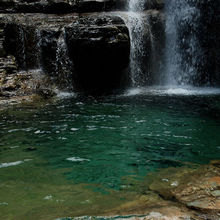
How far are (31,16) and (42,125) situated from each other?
27.7 feet

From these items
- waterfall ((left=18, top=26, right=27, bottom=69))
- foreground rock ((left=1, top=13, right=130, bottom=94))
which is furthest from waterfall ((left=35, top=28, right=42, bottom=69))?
waterfall ((left=18, top=26, right=27, bottom=69))

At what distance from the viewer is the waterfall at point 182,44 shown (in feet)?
46.4

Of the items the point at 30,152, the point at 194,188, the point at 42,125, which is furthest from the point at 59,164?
the point at 42,125

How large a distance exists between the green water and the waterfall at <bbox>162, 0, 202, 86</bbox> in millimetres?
5911

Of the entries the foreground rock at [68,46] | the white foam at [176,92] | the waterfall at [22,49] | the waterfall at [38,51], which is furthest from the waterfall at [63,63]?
the white foam at [176,92]

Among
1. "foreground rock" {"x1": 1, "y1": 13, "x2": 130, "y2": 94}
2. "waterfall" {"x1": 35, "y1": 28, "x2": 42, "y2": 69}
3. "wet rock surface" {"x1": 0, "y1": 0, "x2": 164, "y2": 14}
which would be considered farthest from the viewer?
"wet rock surface" {"x1": 0, "y1": 0, "x2": 164, "y2": 14}

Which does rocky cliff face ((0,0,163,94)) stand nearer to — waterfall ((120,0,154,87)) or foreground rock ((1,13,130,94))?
foreground rock ((1,13,130,94))

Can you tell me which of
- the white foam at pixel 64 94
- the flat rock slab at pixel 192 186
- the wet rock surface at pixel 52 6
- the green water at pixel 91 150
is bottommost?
the white foam at pixel 64 94

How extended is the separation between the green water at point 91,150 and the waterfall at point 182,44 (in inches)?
233

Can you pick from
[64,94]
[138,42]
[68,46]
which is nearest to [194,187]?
[64,94]

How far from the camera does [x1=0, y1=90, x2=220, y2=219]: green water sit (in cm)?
308

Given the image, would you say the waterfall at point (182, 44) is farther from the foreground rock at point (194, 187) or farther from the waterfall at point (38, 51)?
the foreground rock at point (194, 187)

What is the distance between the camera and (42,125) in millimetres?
6562

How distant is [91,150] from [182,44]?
1152 cm
